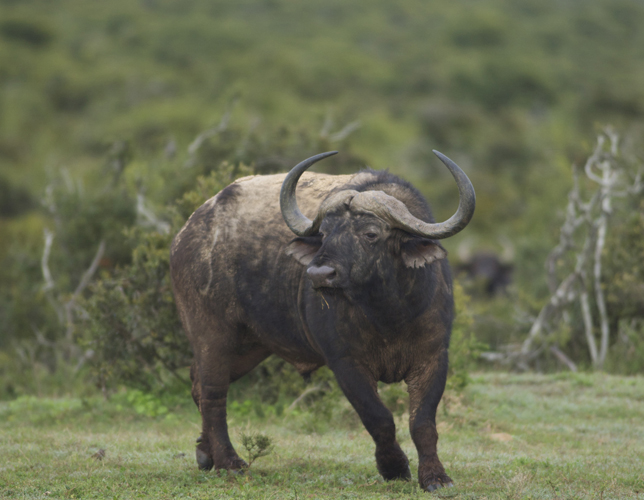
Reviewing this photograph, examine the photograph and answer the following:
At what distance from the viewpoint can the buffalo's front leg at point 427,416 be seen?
553cm

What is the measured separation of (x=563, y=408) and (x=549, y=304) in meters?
3.40

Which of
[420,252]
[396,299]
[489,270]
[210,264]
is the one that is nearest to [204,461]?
[210,264]

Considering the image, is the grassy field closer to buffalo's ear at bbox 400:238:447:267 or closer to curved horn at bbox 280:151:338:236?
buffalo's ear at bbox 400:238:447:267

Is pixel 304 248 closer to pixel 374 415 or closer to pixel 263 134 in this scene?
pixel 374 415

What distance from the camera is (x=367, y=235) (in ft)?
18.2

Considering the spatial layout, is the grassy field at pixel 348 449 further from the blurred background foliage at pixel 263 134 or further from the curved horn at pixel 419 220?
the curved horn at pixel 419 220

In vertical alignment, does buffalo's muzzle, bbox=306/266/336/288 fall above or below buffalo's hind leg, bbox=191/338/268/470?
above

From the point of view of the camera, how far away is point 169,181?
13.6 meters

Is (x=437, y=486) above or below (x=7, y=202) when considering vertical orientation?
above

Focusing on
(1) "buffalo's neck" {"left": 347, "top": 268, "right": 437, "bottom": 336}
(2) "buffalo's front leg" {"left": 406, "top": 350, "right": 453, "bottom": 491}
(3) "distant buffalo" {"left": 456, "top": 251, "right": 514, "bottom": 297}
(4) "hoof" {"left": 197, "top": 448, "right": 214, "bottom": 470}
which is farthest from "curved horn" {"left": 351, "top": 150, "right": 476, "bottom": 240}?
(3) "distant buffalo" {"left": 456, "top": 251, "right": 514, "bottom": 297}

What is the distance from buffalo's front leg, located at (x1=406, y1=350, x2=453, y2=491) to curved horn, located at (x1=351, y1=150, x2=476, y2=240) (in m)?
0.92

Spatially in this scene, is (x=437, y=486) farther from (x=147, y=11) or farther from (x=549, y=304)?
(x=147, y=11)

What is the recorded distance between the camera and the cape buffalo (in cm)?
554

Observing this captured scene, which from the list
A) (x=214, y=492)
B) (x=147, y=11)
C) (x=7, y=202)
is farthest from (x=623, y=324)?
(x=147, y=11)
